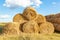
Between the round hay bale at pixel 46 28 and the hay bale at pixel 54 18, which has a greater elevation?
the hay bale at pixel 54 18

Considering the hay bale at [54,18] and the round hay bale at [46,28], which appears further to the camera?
the hay bale at [54,18]

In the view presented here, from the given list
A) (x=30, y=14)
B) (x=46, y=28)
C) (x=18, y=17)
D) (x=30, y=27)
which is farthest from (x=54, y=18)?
(x=30, y=27)

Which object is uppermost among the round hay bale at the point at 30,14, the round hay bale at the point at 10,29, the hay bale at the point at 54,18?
the round hay bale at the point at 30,14

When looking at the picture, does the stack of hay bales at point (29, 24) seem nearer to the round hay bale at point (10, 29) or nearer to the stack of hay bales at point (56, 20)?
the round hay bale at point (10, 29)

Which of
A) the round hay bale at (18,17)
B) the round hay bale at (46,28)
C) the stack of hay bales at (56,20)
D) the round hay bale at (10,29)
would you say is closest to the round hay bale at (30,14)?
the round hay bale at (18,17)

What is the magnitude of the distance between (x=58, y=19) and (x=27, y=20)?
6.97ft

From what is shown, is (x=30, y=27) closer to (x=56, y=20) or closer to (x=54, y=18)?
(x=56, y=20)

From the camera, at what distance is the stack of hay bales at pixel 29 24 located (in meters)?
8.35

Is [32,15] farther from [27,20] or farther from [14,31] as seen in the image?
[14,31]

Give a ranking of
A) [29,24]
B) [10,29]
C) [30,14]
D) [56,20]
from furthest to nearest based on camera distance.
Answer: [56,20] < [30,14] < [29,24] < [10,29]

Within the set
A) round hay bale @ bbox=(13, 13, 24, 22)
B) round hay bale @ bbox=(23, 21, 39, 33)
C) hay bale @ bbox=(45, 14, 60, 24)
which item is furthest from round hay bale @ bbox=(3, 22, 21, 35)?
hay bale @ bbox=(45, 14, 60, 24)

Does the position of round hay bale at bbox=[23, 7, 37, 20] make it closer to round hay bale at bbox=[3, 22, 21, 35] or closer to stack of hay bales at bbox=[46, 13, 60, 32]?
round hay bale at bbox=[3, 22, 21, 35]

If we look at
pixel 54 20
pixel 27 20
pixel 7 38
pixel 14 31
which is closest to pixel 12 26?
pixel 14 31

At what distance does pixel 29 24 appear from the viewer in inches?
336
